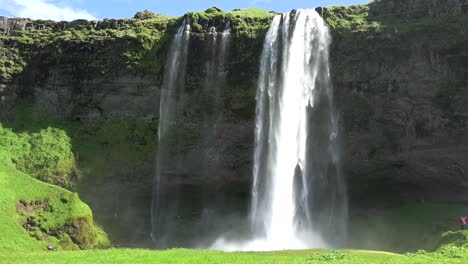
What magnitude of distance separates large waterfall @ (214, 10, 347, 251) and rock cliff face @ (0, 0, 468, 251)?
1.06 metres

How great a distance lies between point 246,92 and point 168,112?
6632mm

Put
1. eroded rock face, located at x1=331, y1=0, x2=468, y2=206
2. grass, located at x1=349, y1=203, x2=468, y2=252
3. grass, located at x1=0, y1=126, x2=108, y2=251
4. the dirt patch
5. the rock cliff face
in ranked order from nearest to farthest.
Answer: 1. grass, located at x1=0, y1=126, x2=108, y2=251
2. the dirt patch
3. grass, located at x1=349, y1=203, x2=468, y2=252
4. eroded rock face, located at x1=331, y1=0, x2=468, y2=206
5. the rock cliff face

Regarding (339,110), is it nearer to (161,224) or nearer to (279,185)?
(279,185)

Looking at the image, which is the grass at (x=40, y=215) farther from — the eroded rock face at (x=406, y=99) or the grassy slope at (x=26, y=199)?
the eroded rock face at (x=406, y=99)

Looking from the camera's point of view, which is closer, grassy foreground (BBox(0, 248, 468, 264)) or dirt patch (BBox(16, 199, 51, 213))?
grassy foreground (BBox(0, 248, 468, 264))

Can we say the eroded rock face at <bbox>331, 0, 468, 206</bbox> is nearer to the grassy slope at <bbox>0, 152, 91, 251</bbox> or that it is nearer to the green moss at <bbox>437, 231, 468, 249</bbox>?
the green moss at <bbox>437, 231, 468, 249</bbox>

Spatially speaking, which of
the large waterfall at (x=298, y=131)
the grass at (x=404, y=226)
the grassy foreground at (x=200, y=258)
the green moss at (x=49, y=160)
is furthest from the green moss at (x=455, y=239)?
the green moss at (x=49, y=160)

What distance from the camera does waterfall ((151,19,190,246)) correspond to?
1521 inches

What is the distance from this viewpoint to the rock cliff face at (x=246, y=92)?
113 feet

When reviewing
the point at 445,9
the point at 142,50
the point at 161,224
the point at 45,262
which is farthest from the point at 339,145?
the point at 45,262

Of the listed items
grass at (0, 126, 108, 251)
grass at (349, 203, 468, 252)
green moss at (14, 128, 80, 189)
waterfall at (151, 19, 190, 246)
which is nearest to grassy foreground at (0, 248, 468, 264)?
grass at (0, 126, 108, 251)

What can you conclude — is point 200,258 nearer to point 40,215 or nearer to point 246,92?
point 40,215

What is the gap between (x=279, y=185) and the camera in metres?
34.5

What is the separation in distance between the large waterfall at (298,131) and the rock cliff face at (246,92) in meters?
1.06
